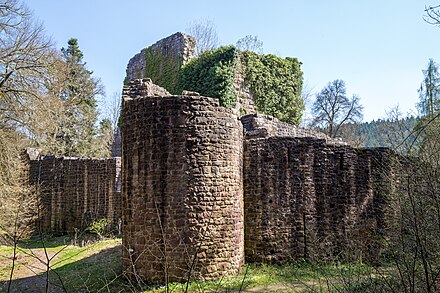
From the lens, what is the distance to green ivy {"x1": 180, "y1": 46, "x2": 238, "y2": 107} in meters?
17.2

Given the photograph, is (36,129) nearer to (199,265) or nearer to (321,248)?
(199,265)

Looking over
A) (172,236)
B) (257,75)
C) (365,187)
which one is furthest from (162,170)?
(257,75)

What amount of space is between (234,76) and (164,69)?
172 inches

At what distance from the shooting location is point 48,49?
13.7m

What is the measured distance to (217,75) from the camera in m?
17.2

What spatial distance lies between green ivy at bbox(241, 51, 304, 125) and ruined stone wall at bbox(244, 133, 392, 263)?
7.92 metres

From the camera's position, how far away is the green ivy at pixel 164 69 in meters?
19.7

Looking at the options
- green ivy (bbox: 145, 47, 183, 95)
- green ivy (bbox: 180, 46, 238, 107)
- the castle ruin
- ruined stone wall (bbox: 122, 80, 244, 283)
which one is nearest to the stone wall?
green ivy (bbox: 145, 47, 183, 95)

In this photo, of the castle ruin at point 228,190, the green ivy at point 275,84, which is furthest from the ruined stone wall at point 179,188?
the green ivy at point 275,84

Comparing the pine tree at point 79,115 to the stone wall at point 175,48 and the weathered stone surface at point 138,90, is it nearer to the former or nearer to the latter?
the stone wall at point 175,48

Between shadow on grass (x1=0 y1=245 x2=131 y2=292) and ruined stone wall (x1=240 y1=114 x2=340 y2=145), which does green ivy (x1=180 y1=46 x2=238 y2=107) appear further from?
shadow on grass (x1=0 y1=245 x2=131 y2=292)

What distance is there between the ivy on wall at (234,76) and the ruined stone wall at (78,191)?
5171mm

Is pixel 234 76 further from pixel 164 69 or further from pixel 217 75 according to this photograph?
pixel 164 69

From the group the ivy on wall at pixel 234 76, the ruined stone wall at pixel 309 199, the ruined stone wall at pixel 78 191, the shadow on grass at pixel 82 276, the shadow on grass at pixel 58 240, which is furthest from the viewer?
the ruined stone wall at pixel 78 191
